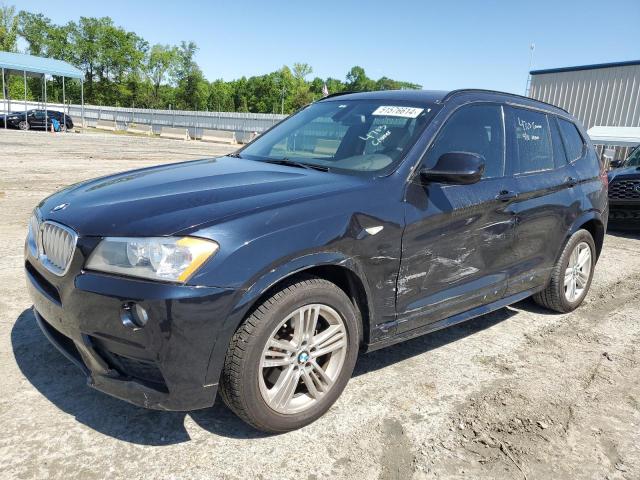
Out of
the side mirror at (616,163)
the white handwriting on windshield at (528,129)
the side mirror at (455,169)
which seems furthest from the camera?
the side mirror at (616,163)

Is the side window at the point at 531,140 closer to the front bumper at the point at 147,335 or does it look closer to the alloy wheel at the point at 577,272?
the alloy wheel at the point at 577,272

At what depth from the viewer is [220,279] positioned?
2.27 metres

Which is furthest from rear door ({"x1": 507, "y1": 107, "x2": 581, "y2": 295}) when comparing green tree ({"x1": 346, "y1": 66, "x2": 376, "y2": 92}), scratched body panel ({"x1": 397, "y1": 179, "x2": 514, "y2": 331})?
green tree ({"x1": 346, "y1": 66, "x2": 376, "y2": 92})

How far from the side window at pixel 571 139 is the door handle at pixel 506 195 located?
1.21 metres

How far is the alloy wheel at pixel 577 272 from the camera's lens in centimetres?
465

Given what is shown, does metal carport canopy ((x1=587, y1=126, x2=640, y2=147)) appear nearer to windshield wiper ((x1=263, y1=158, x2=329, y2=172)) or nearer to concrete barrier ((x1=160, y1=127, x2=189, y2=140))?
windshield wiper ((x1=263, y1=158, x2=329, y2=172))

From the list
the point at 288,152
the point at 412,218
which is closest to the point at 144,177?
the point at 288,152

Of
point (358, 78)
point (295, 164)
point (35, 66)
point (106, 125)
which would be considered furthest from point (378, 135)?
point (358, 78)

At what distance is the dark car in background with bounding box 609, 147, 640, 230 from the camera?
8.48 meters

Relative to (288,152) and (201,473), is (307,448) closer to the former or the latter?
(201,473)

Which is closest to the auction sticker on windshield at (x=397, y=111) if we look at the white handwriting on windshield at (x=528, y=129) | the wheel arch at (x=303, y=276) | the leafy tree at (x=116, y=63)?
the white handwriting on windshield at (x=528, y=129)

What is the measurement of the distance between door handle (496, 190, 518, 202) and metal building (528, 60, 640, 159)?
23.2 m

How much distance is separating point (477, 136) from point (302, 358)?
6.56 feet

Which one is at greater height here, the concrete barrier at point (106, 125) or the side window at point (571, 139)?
the side window at point (571, 139)
